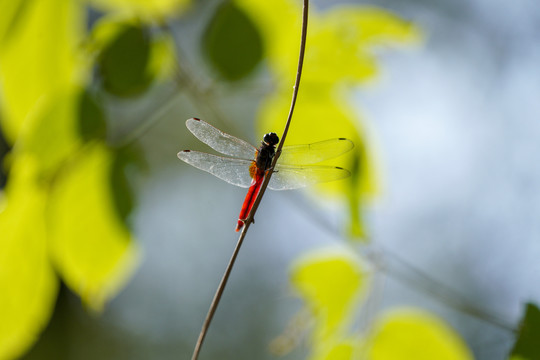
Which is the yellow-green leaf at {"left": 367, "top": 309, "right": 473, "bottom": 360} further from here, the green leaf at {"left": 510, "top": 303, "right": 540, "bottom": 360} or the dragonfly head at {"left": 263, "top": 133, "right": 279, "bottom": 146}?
the dragonfly head at {"left": 263, "top": 133, "right": 279, "bottom": 146}

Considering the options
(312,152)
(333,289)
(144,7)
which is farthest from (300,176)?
(144,7)

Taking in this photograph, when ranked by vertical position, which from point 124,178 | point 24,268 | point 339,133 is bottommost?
point 24,268

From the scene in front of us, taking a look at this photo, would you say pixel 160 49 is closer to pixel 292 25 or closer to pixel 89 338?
pixel 292 25

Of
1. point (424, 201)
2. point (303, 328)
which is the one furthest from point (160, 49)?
point (424, 201)

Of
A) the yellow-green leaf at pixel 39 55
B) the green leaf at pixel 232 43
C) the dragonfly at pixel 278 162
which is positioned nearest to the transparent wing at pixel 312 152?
the dragonfly at pixel 278 162

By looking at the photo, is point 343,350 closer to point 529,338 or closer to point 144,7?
point 529,338

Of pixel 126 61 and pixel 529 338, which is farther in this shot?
pixel 126 61
